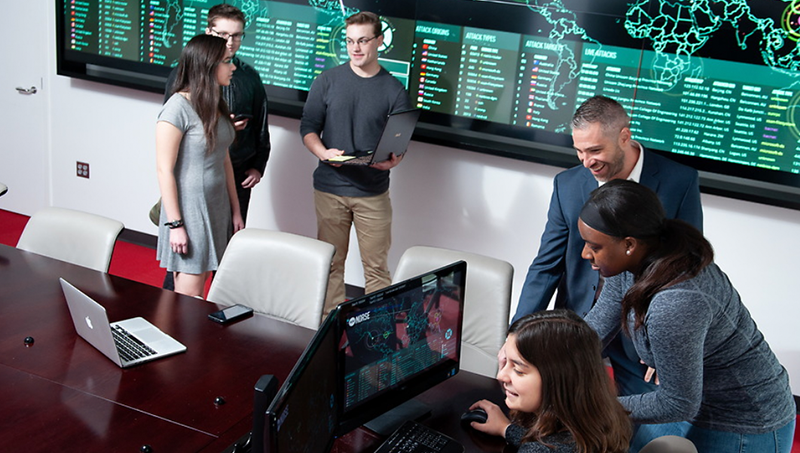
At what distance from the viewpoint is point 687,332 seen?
2.01 m

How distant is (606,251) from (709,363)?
1.42ft

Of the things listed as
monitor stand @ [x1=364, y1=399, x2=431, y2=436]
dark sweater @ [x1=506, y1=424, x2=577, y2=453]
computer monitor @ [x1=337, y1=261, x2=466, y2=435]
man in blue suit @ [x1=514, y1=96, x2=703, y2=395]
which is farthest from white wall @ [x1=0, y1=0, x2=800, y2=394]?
dark sweater @ [x1=506, y1=424, x2=577, y2=453]

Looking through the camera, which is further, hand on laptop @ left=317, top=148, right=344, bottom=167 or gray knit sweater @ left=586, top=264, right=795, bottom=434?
hand on laptop @ left=317, top=148, right=344, bottom=167

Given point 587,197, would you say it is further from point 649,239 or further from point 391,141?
point 391,141

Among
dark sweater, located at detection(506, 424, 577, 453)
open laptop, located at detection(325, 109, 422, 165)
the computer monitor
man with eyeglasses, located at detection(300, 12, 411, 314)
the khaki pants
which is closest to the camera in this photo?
dark sweater, located at detection(506, 424, 577, 453)

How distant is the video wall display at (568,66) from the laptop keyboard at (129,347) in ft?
7.72

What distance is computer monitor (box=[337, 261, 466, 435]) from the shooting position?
2158mm

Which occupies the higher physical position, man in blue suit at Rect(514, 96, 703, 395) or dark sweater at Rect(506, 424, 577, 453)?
man in blue suit at Rect(514, 96, 703, 395)

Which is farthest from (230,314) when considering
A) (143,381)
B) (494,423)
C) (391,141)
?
(391,141)

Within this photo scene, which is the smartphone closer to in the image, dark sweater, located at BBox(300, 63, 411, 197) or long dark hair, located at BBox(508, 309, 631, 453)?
long dark hair, located at BBox(508, 309, 631, 453)

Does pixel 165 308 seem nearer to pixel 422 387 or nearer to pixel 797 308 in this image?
pixel 422 387

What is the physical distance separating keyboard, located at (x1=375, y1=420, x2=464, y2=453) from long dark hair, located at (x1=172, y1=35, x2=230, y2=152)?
1.90 m

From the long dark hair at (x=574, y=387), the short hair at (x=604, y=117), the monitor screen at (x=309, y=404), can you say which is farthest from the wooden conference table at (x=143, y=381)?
the short hair at (x=604, y=117)

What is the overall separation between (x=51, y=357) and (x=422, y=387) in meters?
1.22
